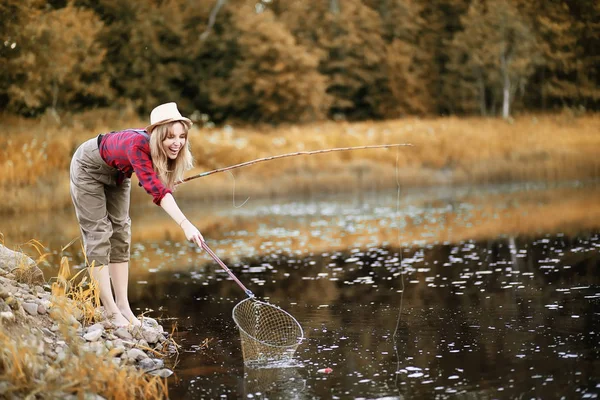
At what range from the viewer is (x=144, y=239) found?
12.2 m

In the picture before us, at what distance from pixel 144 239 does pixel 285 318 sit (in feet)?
21.2

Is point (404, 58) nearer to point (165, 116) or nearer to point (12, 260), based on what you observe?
point (12, 260)

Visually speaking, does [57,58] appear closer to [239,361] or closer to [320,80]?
[320,80]

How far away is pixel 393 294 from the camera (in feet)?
23.7

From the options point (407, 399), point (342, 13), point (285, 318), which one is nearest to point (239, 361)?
point (285, 318)

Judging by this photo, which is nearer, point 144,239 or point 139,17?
point 144,239

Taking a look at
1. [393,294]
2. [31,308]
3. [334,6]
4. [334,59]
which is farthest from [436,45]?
[31,308]

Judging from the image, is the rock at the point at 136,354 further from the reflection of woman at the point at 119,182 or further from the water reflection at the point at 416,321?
the reflection of woman at the point at 119,182

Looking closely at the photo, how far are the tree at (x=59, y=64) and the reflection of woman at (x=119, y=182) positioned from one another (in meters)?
13.8

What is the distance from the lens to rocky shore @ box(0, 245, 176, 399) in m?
4.21

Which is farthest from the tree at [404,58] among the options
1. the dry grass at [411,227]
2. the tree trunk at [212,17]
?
the dry grass at [411,227]

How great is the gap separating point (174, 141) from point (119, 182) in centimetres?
75

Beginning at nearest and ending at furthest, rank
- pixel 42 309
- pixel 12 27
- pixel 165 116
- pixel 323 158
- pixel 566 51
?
pixel 165 116 → pixel 42 309 → pixel 12 27 → pixel 323 158 → pixel 566 51

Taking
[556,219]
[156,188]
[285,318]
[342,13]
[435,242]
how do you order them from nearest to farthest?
[156,188] < [285,318] < [435,242] < [556,219] < [342,13]
